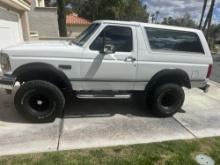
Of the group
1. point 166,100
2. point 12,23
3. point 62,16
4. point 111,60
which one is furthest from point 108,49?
point 62,16

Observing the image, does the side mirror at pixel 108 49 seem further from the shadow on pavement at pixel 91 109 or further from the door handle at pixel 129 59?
the shadow on pavement at pixel 91 109

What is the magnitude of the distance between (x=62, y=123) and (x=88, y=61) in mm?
1382

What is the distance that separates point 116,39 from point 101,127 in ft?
6.06

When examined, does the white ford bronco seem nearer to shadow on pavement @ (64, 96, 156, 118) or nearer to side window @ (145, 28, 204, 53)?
side window @ (145, 28, 204, 53)

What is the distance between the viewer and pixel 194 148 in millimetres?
4207

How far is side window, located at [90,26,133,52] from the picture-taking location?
488 cm

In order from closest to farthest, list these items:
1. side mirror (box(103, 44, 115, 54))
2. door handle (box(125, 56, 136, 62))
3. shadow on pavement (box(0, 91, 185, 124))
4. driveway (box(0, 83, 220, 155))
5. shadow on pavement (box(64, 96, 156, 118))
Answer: driveway (box(0, 83, 220, 155))
side mirror (box(103, 44, 115, 54))
door handle (box(125, 56, 136, 62))
shadow on pavement (box(0, 91, 185, 124))
shadow on pavement (box(64, 96, 156, 118))

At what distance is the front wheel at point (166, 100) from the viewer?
5348 millimetres

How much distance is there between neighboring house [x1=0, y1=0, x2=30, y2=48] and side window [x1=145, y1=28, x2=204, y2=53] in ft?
18.0

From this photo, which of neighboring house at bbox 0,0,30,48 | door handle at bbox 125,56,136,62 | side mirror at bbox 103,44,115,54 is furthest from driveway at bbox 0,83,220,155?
neighboring house at bbox 0,0,30,48

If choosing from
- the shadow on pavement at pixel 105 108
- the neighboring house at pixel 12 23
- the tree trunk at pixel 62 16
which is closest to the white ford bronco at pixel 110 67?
the shadow on pavement at pixel 105 108

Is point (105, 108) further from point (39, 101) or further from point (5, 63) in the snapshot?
point (5, 63)

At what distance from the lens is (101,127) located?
4.82 meters

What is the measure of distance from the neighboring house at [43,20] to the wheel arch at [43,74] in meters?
13.4
